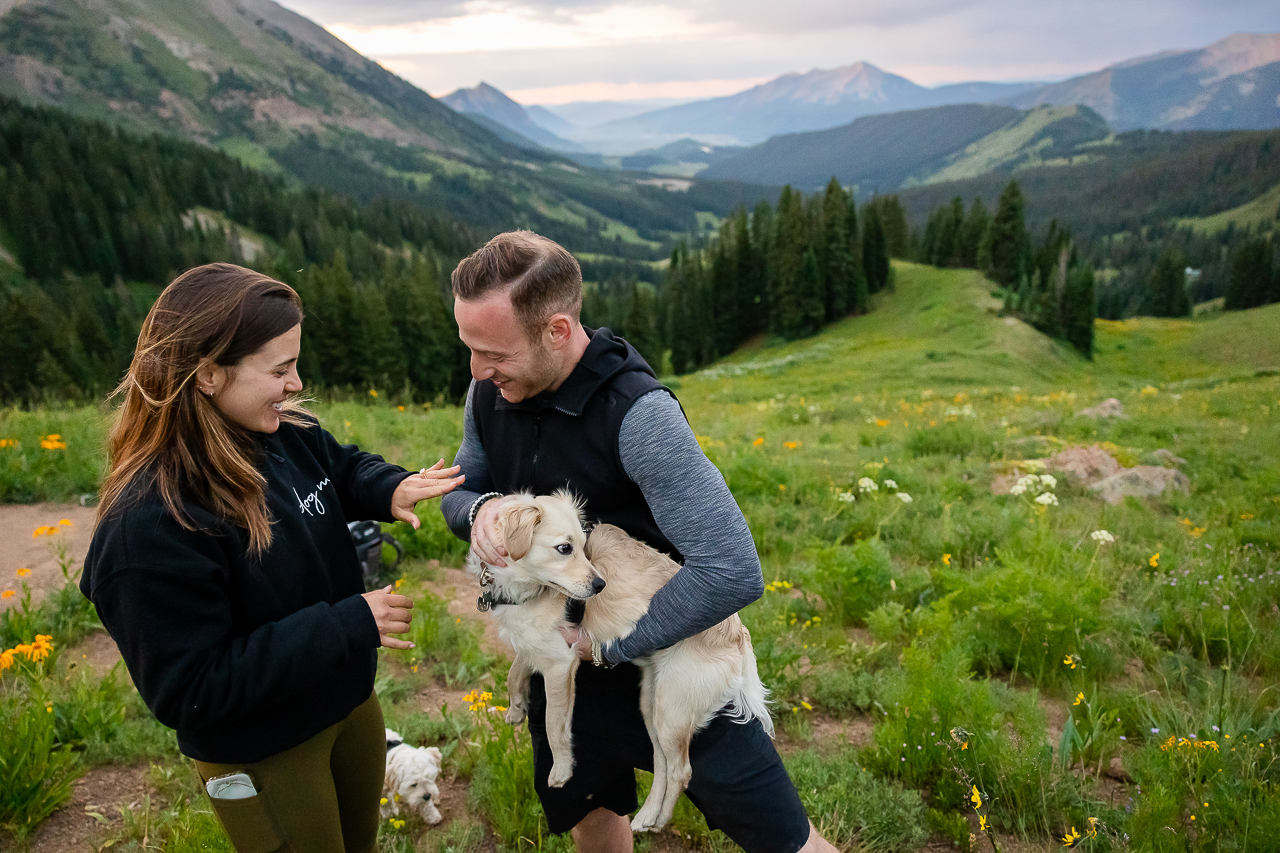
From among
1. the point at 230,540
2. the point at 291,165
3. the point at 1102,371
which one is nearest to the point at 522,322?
the point at 230,540

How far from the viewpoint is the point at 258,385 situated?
A: 238 centimetres

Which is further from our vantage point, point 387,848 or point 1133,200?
point 1133,200

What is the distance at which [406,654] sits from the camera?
5750 mm

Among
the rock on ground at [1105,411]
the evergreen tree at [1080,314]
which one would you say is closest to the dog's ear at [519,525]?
the rock on ground at [1105,411]

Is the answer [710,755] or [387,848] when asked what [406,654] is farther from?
[710,755]

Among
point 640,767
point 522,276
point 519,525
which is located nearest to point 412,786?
point 640,767

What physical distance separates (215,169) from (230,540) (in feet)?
428

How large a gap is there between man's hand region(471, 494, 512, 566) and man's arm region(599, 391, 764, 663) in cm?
56

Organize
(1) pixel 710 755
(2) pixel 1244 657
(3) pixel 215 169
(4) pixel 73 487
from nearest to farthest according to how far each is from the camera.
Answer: (1) pixel 710 755, (2) pixel 1244 657, (4) pixel 73 487, (3) pixel 215 169

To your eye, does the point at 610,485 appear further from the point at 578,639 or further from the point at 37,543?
the point at 37,543

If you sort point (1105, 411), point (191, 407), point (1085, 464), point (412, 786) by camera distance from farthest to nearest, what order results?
point (1105, 411) < point (1085, 464) < point (412, 786) < point (191, 407)

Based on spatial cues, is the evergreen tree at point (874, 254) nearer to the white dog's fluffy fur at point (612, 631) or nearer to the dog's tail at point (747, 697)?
the dog's tail at point (747, 697)

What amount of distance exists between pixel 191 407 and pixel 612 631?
173 centimetres

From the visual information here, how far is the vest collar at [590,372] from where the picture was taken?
2459 millimetres
